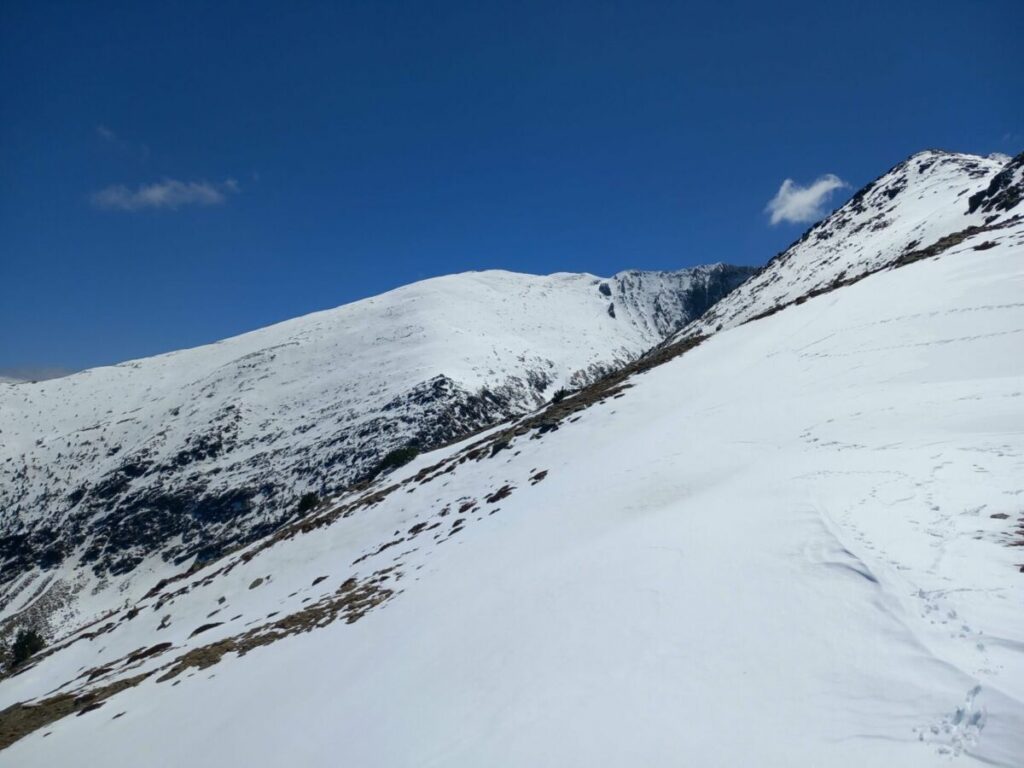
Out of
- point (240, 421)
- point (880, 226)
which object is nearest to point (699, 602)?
point (880, 226)

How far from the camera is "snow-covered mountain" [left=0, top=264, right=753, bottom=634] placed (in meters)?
68.9

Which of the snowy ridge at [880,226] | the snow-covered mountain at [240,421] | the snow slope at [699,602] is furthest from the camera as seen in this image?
the snow-covered mountain at [240,421]

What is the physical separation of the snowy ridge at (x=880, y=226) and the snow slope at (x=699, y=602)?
38284mm

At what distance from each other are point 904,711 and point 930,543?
11.7ft

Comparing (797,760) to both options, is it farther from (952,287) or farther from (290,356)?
(290,356)

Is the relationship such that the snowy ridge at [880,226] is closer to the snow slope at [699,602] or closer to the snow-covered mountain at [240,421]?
the snow-covered mountain at [240,421]

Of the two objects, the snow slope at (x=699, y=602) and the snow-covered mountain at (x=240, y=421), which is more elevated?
the snow-covered mountain at (x=240, y=421)

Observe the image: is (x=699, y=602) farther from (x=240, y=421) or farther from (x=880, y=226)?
(x=240, y=421)

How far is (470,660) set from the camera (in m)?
9.29

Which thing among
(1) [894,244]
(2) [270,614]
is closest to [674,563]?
(2) [270,614]

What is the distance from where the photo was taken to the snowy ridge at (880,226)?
185ft

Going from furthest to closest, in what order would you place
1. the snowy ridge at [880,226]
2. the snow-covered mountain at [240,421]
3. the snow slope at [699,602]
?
the snow-covered mountain at [240,421] → the snowy ridge at [880,226] → the snow slope at [699,602]

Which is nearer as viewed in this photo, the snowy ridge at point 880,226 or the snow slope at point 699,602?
the snow slope at point 699,602

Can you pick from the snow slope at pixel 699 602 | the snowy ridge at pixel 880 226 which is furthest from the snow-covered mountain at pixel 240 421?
the snow slope at pixel 699 602
